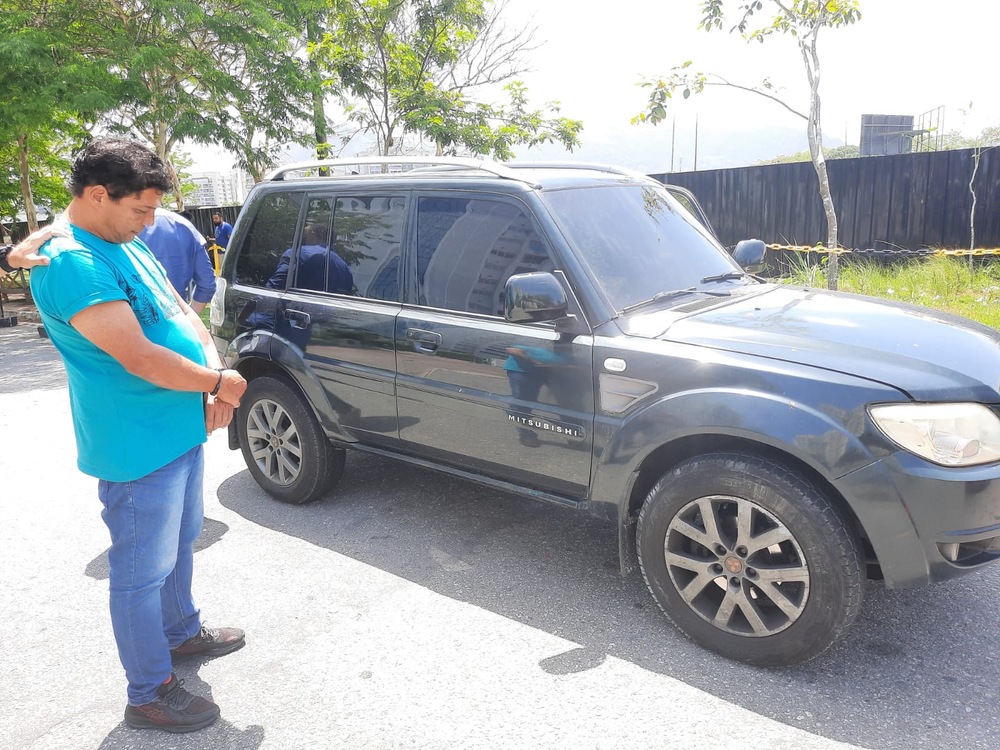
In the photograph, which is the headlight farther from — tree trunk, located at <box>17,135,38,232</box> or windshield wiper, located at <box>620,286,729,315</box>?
tree trunk, located at <box>17,135,38,232</box>

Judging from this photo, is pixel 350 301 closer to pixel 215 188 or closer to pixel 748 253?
pixel 748 253

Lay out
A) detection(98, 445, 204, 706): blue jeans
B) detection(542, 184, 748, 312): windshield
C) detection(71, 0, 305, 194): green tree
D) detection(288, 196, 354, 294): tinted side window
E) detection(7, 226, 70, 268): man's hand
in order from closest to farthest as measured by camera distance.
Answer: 1. detection(7, 226, 70, 268): man's hand
2. detection(98, 445, 204, 706): blue jeans
3. detection(542, 184, 748, 312): windshield
4. detection(288, 196, 354, 294): tinted side window
5. detection(71, 0, 305, 194): green tree

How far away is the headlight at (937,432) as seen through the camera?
249cm

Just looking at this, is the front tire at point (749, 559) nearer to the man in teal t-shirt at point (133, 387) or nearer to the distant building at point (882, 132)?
the man in teal t-shirt at point (133, 387)

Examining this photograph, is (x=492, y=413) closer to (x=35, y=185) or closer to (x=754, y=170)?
(x=754, y=170)

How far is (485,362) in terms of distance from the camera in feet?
11.3

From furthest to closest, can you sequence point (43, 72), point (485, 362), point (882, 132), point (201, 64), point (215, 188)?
point (215, 188)
point (882, 132)
point (201, 64)
point (43, 72)
point (485, 362)

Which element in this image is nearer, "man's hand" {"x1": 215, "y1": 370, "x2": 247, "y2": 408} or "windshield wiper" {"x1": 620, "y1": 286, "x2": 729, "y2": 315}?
"man's hand" {"x1": 215, "y1": 370, "x2": 247, "y2": 408}

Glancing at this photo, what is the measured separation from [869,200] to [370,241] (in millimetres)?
10024

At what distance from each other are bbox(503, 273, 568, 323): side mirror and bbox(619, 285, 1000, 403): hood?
32 centimetres

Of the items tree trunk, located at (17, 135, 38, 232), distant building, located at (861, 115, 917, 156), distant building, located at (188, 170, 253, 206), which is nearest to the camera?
tree trunk, located at (17, 135, 38, 232)

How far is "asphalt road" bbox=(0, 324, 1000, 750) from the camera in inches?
102

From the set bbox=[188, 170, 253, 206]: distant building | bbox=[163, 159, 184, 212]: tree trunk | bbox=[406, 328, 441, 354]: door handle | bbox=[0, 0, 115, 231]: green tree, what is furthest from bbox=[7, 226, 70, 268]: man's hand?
bbox=[188, 170, 253, 206]: distant building

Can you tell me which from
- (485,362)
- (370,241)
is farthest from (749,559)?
(370,241)
